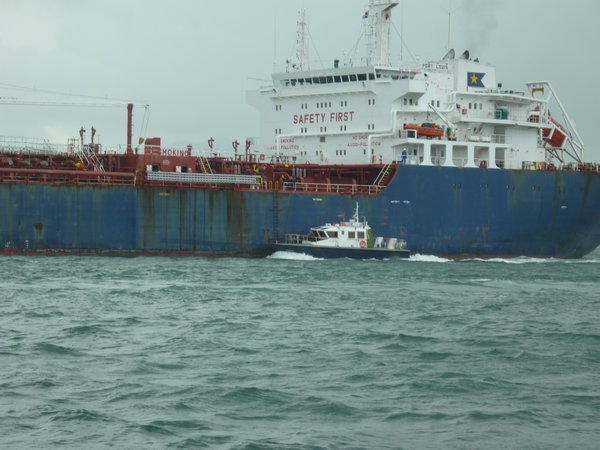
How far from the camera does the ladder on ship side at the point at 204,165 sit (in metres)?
50.9

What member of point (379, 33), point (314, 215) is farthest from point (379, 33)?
point (314, 215)

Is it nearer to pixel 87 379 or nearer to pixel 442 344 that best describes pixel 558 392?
pixel 442 344

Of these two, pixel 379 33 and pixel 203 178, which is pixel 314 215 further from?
pixel 379 33

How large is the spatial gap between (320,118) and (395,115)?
427 centimetres

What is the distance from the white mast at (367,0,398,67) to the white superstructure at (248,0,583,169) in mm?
52

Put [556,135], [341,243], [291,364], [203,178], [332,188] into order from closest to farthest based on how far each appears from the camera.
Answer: [291,364] → [341,243] → [203,178] → [332,188] → [556,135]

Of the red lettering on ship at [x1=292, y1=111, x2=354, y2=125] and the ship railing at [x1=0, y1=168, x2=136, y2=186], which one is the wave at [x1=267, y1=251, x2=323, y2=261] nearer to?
the ship railing at [x1=0, y1=168, x2=136, y2=186]

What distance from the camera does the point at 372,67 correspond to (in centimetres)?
5409

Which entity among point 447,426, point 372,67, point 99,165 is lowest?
point 447,426

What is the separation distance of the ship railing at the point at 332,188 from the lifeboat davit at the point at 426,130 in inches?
151

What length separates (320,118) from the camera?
55.7m

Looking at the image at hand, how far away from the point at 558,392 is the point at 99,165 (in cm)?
3369

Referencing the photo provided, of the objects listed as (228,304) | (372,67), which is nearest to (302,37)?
(372,67)

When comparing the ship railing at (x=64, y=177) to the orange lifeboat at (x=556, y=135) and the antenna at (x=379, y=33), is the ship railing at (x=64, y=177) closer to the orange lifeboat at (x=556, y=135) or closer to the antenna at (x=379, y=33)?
the antenna at (x=379, y=33)
